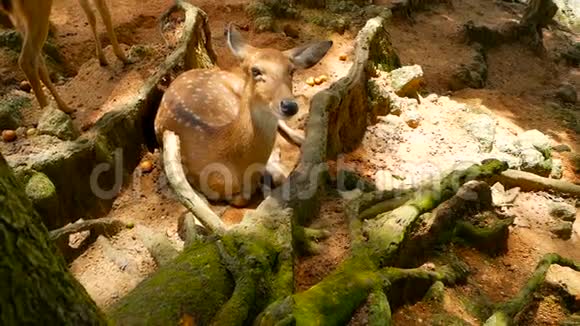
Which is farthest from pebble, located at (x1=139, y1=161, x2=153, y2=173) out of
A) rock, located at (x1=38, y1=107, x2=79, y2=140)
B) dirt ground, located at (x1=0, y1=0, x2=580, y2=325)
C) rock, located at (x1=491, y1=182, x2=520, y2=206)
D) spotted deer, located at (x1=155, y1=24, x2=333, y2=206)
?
rock, located at (x1=491, y1=182, x2=520, y2=206)

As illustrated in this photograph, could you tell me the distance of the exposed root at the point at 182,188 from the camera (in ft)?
13.2

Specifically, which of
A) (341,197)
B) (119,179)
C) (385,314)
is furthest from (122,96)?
(385,314)

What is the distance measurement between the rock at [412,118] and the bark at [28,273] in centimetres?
595

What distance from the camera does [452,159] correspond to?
6.62 meters

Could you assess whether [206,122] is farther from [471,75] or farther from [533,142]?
[471,75]

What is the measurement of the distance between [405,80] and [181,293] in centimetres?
553

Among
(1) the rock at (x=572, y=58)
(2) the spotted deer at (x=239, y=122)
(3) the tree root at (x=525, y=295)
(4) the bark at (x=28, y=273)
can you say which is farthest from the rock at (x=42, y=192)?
(1) the rock at (x=572, y=58)

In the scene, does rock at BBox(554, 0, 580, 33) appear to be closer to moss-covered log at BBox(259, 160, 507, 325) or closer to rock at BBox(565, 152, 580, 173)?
rock at BBox(565, 152, 580, 173)

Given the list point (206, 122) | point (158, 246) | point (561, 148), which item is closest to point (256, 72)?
point (206, 122)

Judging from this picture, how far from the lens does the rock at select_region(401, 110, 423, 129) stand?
23.9ft

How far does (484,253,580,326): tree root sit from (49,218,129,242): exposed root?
2820mm

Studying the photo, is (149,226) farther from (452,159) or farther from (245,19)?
(245,19)

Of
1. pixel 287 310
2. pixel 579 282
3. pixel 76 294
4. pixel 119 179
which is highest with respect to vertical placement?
pixel 76 294

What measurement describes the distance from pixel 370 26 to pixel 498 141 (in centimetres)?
232
